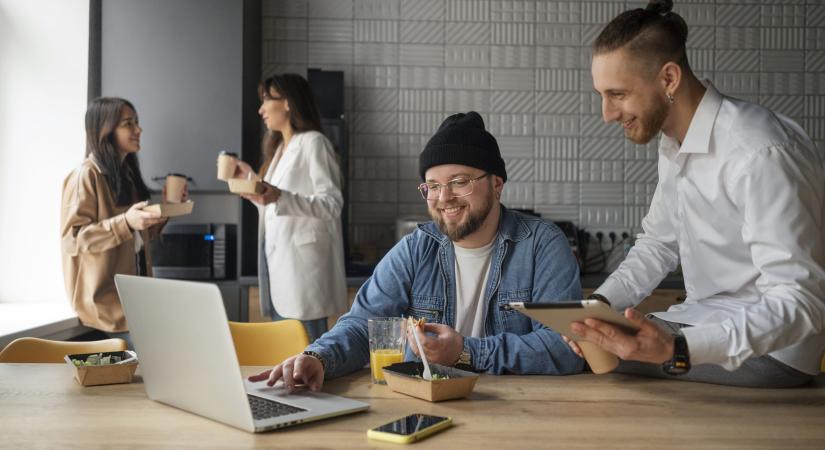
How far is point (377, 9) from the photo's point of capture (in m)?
4.56

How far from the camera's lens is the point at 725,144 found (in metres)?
1.83

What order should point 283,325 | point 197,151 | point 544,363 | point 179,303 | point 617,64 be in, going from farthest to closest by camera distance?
point 197,151 < point 283,325 < point 617,64 < point 544,363 < point 179,303

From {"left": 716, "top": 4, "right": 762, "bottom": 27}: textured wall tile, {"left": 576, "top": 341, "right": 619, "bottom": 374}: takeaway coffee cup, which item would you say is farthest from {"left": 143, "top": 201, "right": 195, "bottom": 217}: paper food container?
{"left": 716, "top": 4, "right": 762, "bottom": 27}: textured wall tile

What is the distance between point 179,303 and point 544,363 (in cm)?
85

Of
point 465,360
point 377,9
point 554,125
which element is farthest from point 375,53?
point 465,360

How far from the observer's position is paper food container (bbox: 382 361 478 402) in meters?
1.48

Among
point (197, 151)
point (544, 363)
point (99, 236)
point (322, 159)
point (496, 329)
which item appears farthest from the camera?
point (197, 151)

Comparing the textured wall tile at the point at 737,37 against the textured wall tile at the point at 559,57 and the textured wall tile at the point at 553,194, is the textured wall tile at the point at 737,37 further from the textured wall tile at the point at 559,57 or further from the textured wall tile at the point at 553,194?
the textured wall tile at the point at 553,194

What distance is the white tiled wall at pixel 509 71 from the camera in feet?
15.0

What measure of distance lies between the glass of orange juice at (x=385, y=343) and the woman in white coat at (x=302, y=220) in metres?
1.68

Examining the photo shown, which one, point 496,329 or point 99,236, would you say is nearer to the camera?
point 496,329

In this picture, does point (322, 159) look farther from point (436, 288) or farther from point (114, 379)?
point (114, 379)

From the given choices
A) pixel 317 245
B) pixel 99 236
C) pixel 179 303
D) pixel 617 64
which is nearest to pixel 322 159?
pixel 317 245

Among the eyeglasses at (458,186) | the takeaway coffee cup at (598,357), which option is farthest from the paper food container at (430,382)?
the eyeglasses at (458,186)
